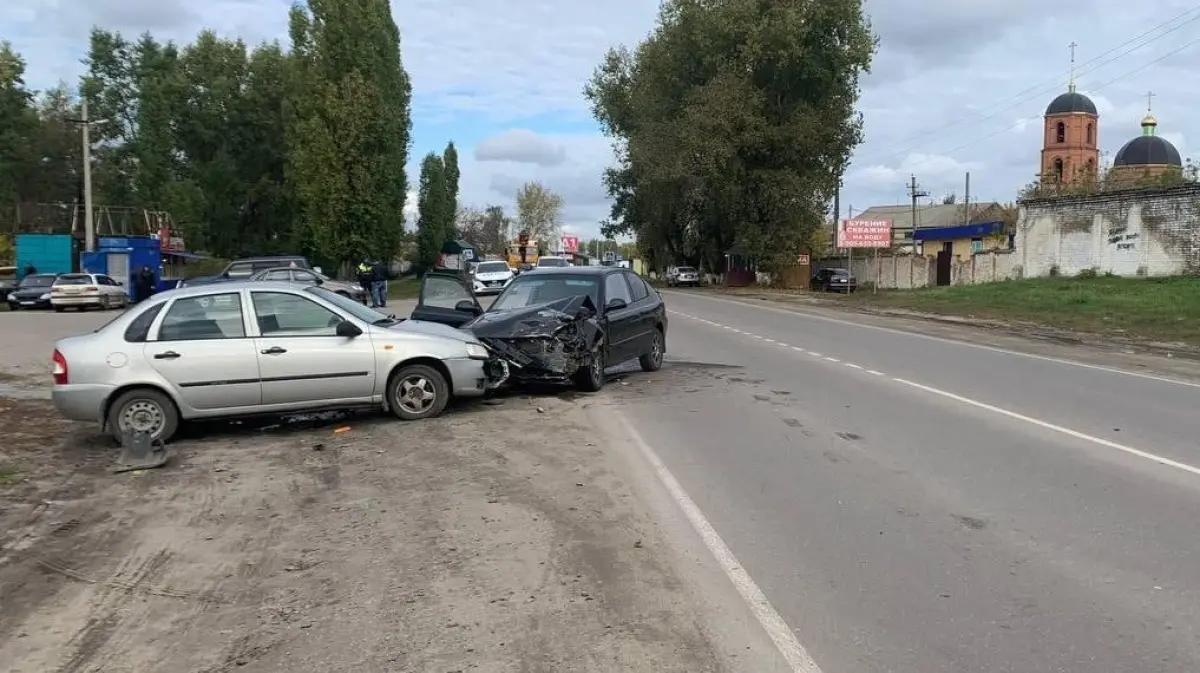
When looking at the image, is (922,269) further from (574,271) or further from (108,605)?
(108,605)

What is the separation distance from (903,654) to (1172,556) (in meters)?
2.32

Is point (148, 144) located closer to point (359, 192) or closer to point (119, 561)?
point (359, 192)

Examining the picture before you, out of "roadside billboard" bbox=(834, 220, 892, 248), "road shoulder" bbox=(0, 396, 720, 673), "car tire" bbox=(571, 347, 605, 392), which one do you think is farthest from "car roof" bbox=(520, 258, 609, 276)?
"roadside billboard" bbox=(834, 220, 892, 248)

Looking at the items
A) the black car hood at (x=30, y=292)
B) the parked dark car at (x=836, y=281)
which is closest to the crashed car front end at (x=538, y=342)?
the black car hood at (x=30, y=292)

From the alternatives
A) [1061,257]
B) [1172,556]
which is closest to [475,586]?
[1172,556]

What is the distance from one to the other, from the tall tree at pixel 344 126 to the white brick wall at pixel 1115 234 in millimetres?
27554

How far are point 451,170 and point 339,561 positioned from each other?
9091 centimetres

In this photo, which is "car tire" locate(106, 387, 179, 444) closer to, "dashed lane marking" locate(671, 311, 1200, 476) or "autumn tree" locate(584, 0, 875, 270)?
"dashed lane marking" locate(671, 311, 1200, 476)

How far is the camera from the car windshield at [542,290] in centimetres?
1258

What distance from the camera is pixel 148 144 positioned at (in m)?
50.8

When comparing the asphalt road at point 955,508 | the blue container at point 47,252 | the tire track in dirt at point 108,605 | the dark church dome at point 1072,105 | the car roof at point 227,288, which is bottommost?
the tire track in dirt at point 108,605

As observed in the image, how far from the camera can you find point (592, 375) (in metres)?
11.9

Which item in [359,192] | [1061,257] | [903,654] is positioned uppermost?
[359,192]

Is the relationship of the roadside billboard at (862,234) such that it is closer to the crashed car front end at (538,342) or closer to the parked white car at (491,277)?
the parked white car at (491,277)
